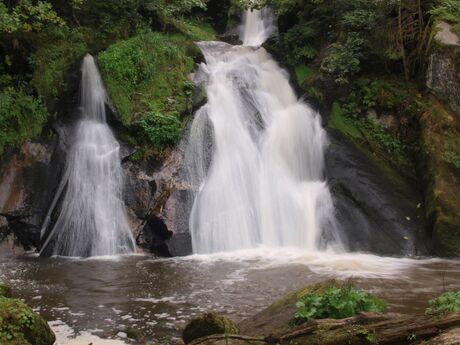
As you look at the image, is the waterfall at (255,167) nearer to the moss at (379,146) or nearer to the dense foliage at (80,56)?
the moss at (379,146)

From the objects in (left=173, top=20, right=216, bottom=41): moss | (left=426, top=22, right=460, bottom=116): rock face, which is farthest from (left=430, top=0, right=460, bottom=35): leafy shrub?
(left=173, top=20, right=216, bottom=41): moss

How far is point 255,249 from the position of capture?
1129cm

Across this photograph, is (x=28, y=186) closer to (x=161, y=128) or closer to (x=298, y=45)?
(x=161, y=128)

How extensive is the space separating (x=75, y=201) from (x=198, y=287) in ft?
16.2

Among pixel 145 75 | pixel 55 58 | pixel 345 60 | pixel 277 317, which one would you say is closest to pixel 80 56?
pixel 55 58

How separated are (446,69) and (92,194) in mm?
9901

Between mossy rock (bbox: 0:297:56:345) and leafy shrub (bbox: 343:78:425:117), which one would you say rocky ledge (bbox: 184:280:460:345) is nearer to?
mossy rock (bbox: 0:297:56:345)

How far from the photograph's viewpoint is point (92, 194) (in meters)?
12.0

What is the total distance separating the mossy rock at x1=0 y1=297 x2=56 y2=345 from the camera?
528 cm

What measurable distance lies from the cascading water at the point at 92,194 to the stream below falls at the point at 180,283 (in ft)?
2.12

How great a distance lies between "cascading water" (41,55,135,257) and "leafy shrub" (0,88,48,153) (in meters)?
1.03

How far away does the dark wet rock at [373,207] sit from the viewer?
11.1m

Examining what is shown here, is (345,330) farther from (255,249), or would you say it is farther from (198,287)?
(255,249)

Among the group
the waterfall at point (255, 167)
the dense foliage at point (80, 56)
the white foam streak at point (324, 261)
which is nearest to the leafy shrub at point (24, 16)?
the dense foliage at point (80, 56)
